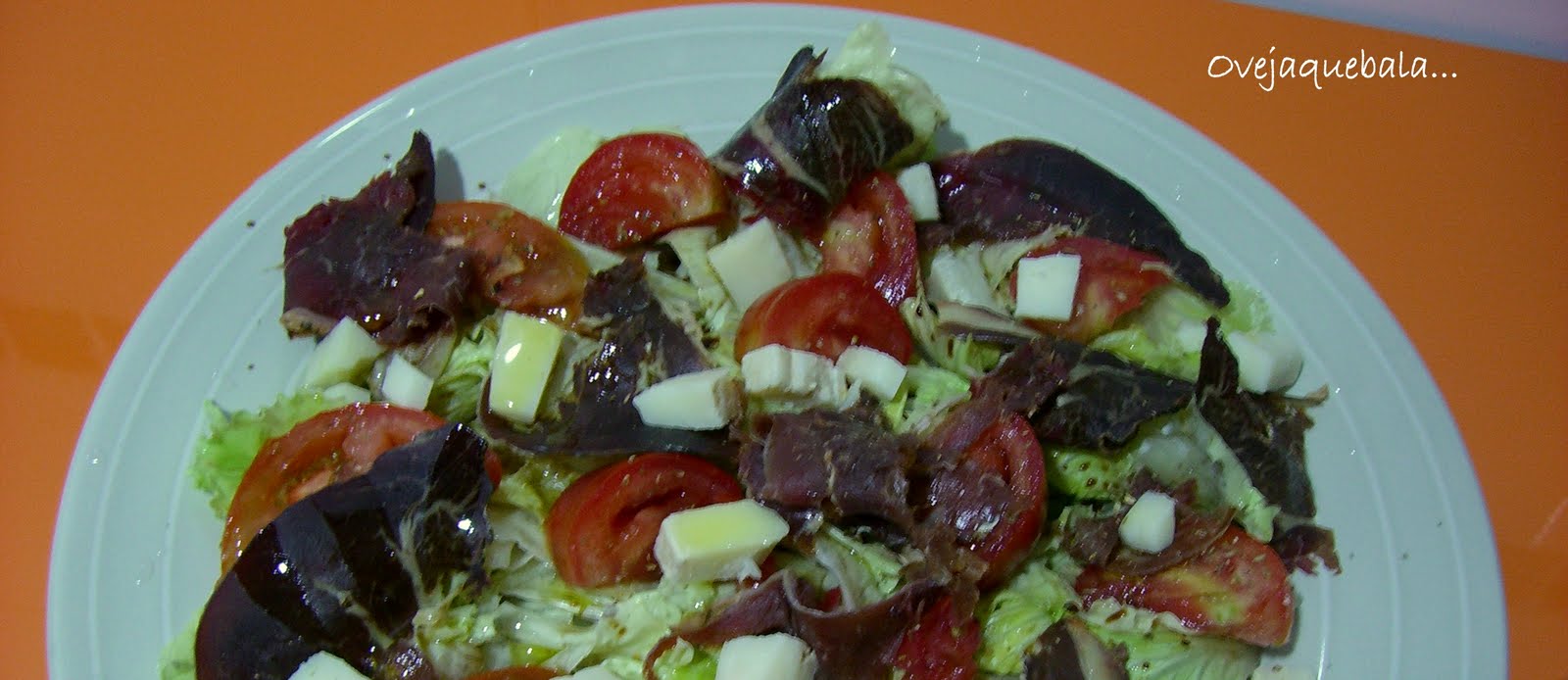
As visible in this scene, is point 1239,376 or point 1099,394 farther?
point 1239,376

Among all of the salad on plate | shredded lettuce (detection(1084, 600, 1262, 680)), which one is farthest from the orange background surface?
shredded lettuce (detection(1084, 600, 1262, 680))

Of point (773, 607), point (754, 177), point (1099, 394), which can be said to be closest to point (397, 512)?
point (773, 607)

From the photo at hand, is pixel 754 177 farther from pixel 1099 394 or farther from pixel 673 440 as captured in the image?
pixel 1099 394

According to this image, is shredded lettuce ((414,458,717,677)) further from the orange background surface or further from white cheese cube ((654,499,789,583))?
the orange background surface

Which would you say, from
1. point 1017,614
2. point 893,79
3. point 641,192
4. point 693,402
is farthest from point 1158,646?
point 641,192

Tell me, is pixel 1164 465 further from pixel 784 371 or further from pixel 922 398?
pixel 784 371

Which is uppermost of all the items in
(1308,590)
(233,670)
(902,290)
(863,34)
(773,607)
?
(863,34)

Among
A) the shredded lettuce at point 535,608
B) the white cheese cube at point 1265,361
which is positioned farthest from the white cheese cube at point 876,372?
the white cheese cube at point 1265,361
